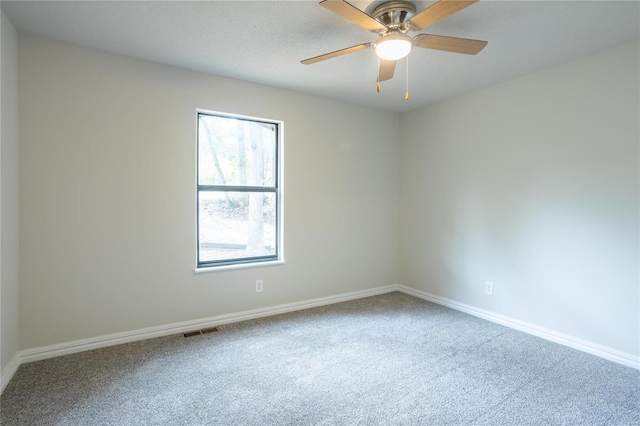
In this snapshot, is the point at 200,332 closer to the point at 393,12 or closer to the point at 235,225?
the point at 235,225

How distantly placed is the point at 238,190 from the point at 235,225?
0.36m

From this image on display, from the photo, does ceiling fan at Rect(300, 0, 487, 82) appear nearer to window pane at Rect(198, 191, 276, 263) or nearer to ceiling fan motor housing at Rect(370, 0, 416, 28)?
ceiling fan motor housing at Rect(370, 0, 416, 28)

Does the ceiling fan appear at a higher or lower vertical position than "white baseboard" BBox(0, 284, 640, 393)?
higher

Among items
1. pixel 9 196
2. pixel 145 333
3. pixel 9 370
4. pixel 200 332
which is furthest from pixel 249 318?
pixel 9 196

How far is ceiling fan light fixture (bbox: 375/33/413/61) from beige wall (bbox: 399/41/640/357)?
5.82ft

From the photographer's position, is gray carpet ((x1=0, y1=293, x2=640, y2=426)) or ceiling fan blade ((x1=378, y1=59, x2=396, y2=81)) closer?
gray carpet ((x1=0, y1=293, x2=640, y2=426))

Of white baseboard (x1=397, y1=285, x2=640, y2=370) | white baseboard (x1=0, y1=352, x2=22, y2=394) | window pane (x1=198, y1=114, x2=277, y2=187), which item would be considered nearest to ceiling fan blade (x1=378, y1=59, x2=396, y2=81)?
window pane (x1=198, y1=114, x2=277, y2=187)

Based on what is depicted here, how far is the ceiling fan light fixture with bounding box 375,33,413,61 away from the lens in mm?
1972

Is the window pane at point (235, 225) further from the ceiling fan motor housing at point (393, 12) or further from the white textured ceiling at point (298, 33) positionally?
the ceiling fan motor housing at point (393, 12)

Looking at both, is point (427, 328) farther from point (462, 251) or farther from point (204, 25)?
point (204, 25)

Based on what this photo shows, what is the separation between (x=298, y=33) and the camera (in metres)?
2.41

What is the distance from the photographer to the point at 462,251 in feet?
12.4

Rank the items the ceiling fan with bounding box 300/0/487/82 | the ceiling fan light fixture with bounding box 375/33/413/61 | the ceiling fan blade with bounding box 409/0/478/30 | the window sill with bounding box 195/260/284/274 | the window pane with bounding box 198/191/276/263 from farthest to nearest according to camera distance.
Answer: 1. the window pane with bounding box 198/191/276/263
2. the window sill with bounding box 195/260/284/274
3. the ceiling fan light fixture with bounding box 375/33/413/61
4. the ceiling fan with bounding box 300/0/487/82
5. the ceiling fan blade with bounding box 409/0/478/30

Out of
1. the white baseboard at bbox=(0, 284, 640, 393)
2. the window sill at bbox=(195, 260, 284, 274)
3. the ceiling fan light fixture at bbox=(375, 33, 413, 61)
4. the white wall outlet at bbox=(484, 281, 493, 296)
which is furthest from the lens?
the white wall outlet at bbox=(484, 281, 493, 296)
